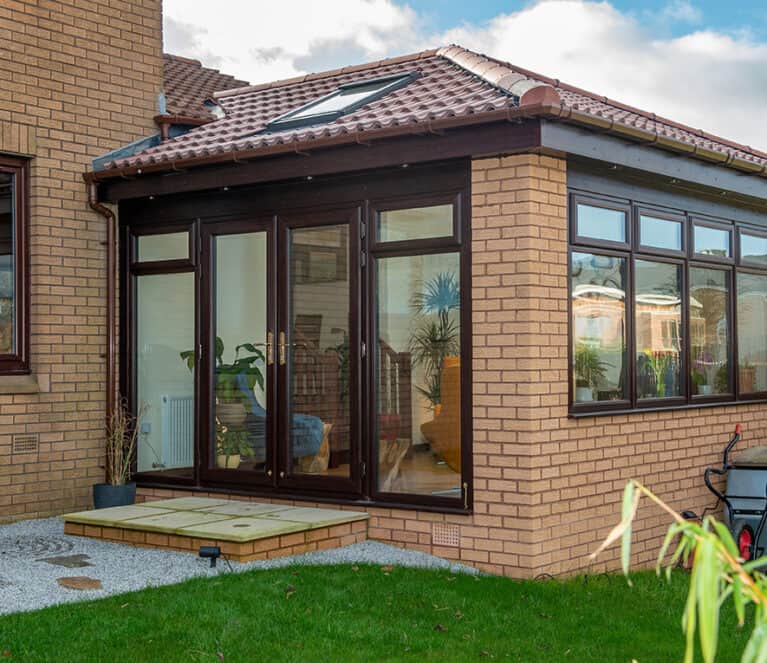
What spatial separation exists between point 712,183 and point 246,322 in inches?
161

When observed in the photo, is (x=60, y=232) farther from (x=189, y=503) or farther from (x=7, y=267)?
(x=189, y=503)

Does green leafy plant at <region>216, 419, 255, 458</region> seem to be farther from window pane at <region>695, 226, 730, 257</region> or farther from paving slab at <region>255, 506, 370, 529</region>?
window pane at <region>695, 226, 730, 257</region>

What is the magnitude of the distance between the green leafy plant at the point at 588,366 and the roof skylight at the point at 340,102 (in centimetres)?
287

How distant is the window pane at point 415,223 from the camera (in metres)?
8.16

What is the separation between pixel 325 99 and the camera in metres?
10.5

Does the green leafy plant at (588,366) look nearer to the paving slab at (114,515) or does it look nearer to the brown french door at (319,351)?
the brown french door at (319,351)

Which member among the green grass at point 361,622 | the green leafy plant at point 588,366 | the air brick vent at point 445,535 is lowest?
the green grass at point 361,622

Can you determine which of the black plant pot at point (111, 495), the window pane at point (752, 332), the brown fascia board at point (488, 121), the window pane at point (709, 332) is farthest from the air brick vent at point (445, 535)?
the window pane at point (752, 332)

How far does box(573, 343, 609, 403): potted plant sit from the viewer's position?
8258 mm

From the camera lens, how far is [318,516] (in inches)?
327

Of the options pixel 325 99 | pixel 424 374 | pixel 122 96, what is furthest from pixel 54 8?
pixel 424 374

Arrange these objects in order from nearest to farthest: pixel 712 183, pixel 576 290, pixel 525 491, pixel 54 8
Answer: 1. pixel 525 491
2. pixel 576 290
3. pixel 712 183
4. pixel 54 8

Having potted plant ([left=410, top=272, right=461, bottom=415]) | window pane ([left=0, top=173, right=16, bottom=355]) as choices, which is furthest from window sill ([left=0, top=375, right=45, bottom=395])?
potted plant ([left=410, top=272, right=461, bottom=415])

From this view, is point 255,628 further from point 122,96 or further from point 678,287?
point 122,96
